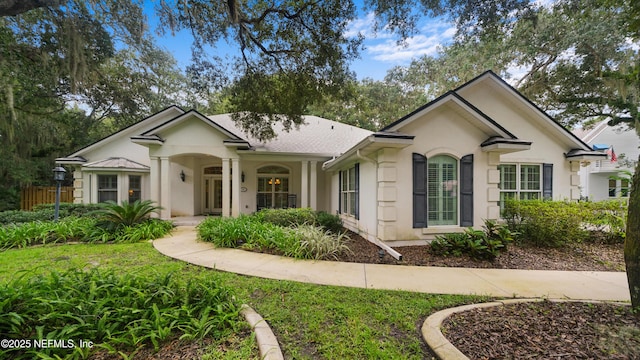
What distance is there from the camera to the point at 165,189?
938 centimetres

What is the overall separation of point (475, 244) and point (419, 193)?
1659 millimetres

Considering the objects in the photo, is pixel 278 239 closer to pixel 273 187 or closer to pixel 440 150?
pixel 440 150

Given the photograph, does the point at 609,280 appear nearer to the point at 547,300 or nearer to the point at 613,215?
the point at 547,300

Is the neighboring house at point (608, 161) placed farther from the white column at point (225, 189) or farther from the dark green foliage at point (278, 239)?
the white column at point (225, 189)

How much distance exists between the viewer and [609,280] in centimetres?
415

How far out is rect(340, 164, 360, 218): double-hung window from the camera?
7.98 metres

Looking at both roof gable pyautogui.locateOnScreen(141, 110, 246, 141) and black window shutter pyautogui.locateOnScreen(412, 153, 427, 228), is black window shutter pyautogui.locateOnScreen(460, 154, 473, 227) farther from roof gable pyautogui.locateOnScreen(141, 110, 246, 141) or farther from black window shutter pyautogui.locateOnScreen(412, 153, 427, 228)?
roof gable pyautogui.locateOnScreen(141, 110, 246, 141)

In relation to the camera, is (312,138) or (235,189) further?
(312,138)

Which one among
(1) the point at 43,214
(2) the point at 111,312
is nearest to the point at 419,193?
(2) the point at 111,312

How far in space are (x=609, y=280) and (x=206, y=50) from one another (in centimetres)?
973

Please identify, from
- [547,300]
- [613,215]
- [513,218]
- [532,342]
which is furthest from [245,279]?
[613,215]

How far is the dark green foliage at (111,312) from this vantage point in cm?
223

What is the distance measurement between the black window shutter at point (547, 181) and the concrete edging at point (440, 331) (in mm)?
6580

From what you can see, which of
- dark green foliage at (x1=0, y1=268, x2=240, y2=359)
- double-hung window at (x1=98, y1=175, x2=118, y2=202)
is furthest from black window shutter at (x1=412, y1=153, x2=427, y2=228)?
double-hung window at (x1=98, y1=175, x2=118, y2=202)
